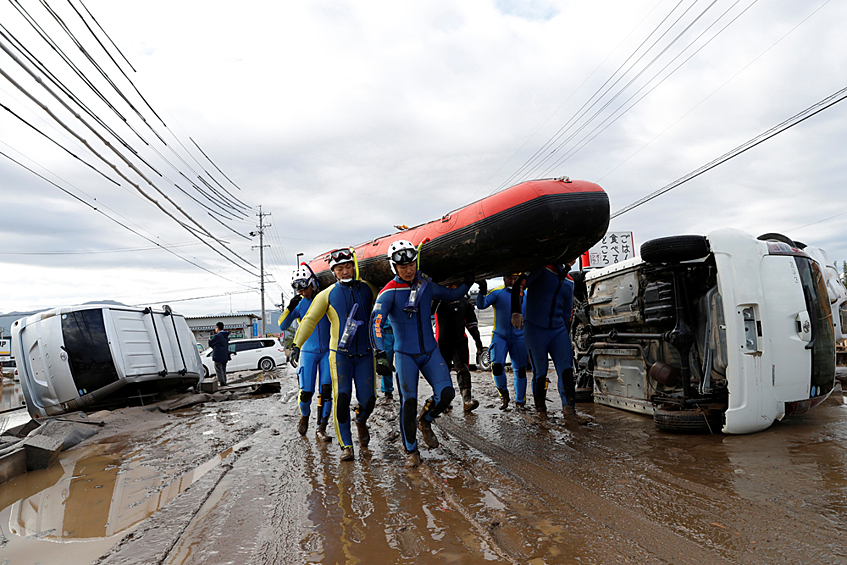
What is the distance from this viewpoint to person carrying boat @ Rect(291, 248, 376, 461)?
5129 mm

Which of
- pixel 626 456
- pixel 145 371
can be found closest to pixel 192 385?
pixel 145 371

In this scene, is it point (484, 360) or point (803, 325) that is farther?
point (484, 360)

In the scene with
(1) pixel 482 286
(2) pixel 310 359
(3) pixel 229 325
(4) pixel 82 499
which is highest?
(3) pixel 229 325

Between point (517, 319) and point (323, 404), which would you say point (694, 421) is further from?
point (323, 404)

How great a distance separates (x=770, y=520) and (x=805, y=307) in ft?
9.02

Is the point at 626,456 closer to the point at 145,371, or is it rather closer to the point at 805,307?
the point at 805,307

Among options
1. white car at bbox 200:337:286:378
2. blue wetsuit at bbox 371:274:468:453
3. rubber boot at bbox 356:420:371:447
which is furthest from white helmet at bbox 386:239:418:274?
white car at bbox 200:337:286:378

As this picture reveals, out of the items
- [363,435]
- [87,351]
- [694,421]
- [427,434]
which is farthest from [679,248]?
[87,351]

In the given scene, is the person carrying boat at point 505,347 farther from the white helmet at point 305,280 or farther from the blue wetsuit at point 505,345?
the white helmet at point 305,280

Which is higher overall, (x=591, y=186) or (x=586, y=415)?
(x=591, y=186)

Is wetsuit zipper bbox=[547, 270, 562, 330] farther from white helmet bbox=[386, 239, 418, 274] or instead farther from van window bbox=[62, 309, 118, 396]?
van window bbox=[62, 309, 118, 396]

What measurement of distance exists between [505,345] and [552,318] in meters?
1.57

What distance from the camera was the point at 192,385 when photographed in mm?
11336

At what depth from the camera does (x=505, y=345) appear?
25.0 ft
